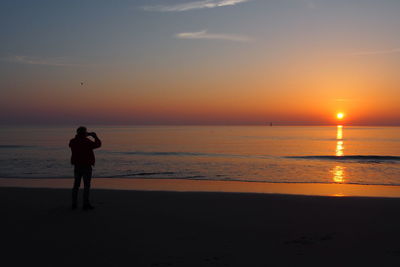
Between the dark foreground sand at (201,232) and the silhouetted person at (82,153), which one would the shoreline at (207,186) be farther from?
the silhouetted person at (82,153)

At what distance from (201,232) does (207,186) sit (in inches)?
316

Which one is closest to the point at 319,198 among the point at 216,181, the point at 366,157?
the point at 216,181

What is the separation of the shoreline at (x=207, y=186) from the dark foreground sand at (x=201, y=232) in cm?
309

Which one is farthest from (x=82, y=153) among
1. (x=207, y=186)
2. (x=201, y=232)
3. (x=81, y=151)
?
(x=207, y=186)

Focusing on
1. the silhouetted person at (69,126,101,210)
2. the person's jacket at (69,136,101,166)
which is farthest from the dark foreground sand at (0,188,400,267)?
the person's jacket at (69,136,101,166)

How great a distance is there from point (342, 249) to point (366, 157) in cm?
2869

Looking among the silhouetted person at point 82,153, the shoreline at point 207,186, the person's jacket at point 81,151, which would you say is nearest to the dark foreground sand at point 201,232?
the silhouetted person at point 82,153

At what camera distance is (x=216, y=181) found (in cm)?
1678

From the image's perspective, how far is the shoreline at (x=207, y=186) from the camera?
13750 mm

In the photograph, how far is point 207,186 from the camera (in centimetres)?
1506

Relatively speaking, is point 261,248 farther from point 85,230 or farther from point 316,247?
point 85,230

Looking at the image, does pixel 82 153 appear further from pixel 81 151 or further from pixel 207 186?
pixel 207 186

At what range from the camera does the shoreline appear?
13.8 meters

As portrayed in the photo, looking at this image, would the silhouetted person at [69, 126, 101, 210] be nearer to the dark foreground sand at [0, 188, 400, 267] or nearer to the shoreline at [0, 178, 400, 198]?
the dark foreground sand at [0, 188, 400, 267]
